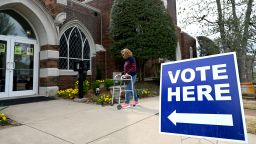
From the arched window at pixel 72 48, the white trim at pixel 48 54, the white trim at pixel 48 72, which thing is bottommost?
the white trim at pixel 48 72

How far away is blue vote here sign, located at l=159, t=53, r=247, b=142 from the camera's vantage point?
91.0 inches

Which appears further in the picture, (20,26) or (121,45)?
(121,45)

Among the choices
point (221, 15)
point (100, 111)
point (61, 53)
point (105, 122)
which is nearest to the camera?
point (105, 122)

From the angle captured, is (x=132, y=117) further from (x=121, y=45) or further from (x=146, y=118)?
(x=121, y=45)

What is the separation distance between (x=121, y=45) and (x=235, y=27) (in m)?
6.54

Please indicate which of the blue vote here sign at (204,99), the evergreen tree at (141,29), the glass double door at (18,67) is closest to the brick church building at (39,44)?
the glass double door at (18,67)

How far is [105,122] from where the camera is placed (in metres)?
4.92

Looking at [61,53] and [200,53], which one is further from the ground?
[200,53]

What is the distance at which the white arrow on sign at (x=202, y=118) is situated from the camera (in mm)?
2331

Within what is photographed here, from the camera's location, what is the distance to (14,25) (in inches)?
369

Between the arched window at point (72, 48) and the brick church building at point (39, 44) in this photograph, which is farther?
the arched window at point (72, 48)

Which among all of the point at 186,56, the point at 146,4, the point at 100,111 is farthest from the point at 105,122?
the point at 186,56

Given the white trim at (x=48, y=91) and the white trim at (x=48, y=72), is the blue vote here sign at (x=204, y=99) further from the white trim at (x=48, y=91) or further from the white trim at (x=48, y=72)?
the white trim at (x=48, y=72)

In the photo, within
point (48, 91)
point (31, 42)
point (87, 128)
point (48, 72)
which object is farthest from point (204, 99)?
point (31, 42)
